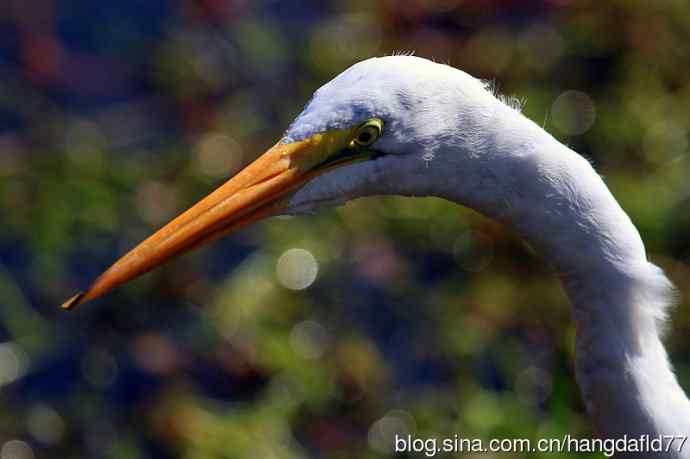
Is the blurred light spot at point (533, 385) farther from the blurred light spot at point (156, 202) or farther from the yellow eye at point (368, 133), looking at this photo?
the yellow eye at point (368, 133)

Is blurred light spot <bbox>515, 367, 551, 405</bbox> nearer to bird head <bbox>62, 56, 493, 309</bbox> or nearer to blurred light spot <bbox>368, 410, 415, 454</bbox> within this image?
blurred light spot <bbox>368, 410, 415, 454</bbox>

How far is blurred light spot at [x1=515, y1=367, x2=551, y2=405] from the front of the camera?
8.34 ft

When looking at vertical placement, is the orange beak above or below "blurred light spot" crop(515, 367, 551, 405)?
above

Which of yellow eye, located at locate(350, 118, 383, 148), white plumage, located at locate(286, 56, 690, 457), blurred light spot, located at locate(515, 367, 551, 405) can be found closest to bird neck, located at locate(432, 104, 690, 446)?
white plumage, located at locate(286, 56, 690, 457)

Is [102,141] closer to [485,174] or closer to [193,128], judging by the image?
[193,128]

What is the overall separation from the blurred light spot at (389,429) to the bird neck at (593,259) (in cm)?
115

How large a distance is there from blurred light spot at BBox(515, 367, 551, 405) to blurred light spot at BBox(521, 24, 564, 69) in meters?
1.12

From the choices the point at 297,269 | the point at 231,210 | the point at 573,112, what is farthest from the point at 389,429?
the point at 231,210

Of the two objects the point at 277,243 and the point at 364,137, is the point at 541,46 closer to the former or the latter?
the point at 277,243

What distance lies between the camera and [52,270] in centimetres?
277

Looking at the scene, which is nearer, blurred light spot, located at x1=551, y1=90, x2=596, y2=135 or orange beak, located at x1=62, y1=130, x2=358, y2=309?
orange beak, located at x1=62, y1=130, x2=358, y2=309

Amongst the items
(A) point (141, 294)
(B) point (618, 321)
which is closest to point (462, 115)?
(B) point (618, 321)

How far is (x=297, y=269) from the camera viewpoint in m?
2.76

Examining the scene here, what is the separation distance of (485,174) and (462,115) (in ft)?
0.27
